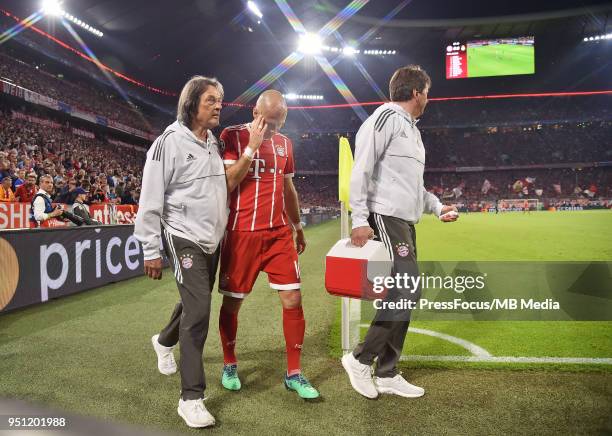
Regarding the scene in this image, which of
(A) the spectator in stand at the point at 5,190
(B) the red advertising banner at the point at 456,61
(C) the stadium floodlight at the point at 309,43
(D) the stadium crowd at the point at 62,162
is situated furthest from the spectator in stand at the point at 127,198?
(B) the red advertising banner at the point at 456,61

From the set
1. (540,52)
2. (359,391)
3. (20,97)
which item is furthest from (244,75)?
Result: (359,391)

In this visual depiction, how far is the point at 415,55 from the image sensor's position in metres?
49.2

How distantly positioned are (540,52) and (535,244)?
148ft

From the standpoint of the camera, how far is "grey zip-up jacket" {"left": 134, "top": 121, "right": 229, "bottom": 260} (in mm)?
2740

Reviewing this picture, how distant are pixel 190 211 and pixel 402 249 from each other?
142 cm

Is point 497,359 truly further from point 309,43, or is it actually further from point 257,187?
point 309,43

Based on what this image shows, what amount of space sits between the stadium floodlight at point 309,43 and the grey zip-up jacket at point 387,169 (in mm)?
39082

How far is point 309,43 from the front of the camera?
1598 inches

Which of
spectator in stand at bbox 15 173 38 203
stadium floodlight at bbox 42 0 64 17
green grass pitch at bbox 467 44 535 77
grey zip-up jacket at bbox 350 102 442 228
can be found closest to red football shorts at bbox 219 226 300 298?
grey zip-up jacket at bbox 350 102 442 228

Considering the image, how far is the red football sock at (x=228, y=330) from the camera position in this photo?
3.29 metres

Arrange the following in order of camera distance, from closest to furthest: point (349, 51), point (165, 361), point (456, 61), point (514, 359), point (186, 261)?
point (186, 261) → point (165, 361) → point (514, 359) → point (456, 61) → point (349, 51)

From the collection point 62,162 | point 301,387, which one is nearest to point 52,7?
point 62,162

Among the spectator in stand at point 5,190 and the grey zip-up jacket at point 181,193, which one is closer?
the grey zip-up jacket at point 181,193

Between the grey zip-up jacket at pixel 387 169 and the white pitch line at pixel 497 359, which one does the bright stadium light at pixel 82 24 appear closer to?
the grey zip-up jacket at pixel 387 169
